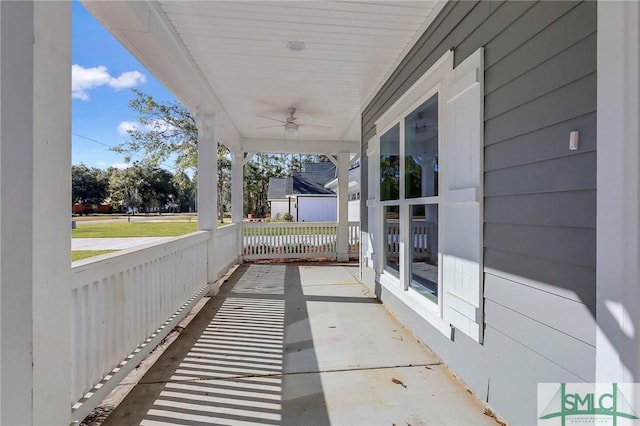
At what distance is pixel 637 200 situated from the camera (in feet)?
3.82

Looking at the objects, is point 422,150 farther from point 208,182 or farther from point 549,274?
point 208,182

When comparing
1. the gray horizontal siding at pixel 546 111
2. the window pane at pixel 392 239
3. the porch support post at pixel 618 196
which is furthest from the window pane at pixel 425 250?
the porch support post at pixel 618 196

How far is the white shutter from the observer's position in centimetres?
211

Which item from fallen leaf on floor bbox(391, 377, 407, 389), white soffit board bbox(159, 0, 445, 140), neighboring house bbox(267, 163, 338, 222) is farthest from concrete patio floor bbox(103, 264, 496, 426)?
neighboring house bbox(267, 163, 338, 222)

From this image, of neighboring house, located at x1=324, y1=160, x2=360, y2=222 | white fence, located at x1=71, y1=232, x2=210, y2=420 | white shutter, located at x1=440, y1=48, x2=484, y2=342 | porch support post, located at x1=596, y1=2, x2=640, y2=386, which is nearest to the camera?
porch support post, located at x1=596, y1=2, x2=640, y2=386

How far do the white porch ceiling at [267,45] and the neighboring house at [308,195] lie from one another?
14.8m

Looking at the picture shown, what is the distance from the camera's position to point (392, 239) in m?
4.02

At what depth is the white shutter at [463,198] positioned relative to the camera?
2105 mm

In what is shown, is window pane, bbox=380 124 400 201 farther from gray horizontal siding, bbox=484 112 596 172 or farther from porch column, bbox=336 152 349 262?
porch column, bbox=336 152 349 262

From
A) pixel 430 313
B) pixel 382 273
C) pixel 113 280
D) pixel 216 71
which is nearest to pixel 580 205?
pixel 430 313

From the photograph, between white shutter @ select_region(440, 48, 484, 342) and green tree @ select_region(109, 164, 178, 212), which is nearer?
white shutter @ select_region(440, 48, 484, 342)

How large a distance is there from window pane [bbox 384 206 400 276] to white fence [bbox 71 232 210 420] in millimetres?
2416

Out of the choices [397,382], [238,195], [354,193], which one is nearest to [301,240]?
[238,195]

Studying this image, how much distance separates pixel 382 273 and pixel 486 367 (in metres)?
2.37
